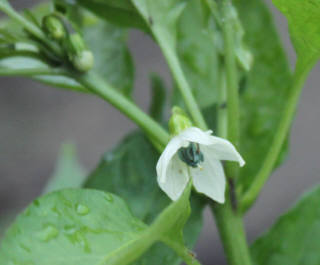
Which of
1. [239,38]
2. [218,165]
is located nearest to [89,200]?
[218,165]

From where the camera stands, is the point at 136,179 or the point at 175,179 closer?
the point at 175,179

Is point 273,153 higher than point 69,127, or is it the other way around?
point 273,153

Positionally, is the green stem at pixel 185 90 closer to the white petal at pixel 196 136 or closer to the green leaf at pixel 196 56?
the white petal at pixel 196 136

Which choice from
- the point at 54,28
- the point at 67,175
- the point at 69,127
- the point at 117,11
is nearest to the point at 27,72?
the point at 54,28

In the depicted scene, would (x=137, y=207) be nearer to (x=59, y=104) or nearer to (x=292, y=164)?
(x=292, y=164)

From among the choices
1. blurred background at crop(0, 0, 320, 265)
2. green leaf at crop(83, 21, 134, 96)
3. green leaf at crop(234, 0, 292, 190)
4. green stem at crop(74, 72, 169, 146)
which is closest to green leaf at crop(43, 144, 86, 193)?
green leaf at crop(83, 21, 134, 96)

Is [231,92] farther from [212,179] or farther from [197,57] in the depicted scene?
[197,57]

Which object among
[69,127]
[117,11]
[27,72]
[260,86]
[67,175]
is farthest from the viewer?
[69,127]
